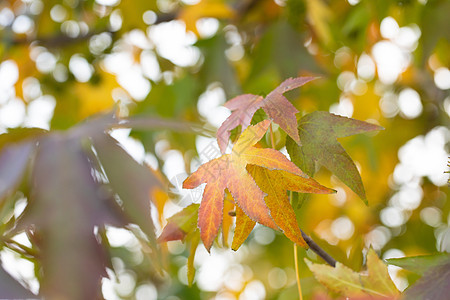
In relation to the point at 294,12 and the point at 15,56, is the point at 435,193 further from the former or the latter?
the point at 15,56

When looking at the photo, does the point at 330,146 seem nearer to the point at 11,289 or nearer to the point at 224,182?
the point at 224,182

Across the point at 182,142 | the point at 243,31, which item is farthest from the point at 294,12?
the point at 182,142

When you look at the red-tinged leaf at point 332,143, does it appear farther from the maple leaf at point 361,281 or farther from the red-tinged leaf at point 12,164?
the red-tinged leaf at point 12,164

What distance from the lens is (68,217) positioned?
1.04 ft

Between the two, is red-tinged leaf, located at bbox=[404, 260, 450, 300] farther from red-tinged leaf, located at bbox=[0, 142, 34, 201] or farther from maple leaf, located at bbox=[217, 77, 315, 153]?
red-tinged leaf, located at bbox=[0, 142, 34, 201]

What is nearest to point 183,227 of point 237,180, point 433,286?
point 237,180

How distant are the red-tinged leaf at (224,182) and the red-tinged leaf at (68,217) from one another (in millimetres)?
75

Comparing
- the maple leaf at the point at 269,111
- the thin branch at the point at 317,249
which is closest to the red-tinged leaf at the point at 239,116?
the maple leaf at the point at 269,111

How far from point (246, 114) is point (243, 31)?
87cm

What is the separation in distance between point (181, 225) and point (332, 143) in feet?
0.52

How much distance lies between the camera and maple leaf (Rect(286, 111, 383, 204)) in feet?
1.31

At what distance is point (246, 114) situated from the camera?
43 cm

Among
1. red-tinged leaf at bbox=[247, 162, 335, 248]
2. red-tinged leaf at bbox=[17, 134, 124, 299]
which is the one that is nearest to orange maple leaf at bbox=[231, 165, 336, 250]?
red-tinged leaf at bbox=[247, 162, 335, 248]

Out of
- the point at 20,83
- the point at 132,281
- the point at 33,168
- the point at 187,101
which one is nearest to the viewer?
the point at 33,168
